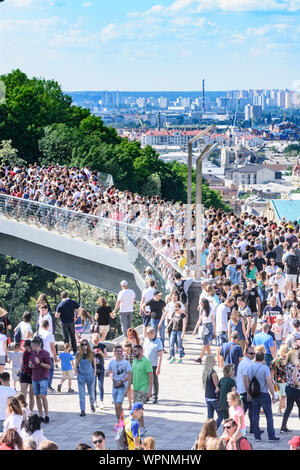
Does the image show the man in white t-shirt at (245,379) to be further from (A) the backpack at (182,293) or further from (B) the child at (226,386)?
(A) the backpack at (182,293)

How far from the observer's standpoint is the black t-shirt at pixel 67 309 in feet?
57.0

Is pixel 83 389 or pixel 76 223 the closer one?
pixel 83 389

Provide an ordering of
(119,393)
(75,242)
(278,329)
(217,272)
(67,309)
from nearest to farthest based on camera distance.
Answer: (119,393)
(278,329)
(67,309)
(217,272)
(75,242)

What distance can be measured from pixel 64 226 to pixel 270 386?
19627 millimetres

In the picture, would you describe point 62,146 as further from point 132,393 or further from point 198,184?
point 132,393

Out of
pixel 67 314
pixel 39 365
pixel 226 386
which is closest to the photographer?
pixel 226 386

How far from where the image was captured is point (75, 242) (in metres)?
31.5

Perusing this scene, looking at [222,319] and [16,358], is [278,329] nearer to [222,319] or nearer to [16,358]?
[222,319]

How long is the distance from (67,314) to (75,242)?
14023mm

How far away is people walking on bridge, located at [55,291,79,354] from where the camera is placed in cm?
1738

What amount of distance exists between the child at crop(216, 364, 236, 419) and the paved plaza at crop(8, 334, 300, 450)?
0.71 meters

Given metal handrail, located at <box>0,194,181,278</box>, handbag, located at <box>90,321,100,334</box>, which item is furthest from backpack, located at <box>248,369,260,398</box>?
metal handrail, located at <box>0,194,181,278</box>

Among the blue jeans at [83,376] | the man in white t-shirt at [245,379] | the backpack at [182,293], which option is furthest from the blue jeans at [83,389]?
the backpack at [182,293]

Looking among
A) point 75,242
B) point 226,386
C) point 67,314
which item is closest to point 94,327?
point 67,314
